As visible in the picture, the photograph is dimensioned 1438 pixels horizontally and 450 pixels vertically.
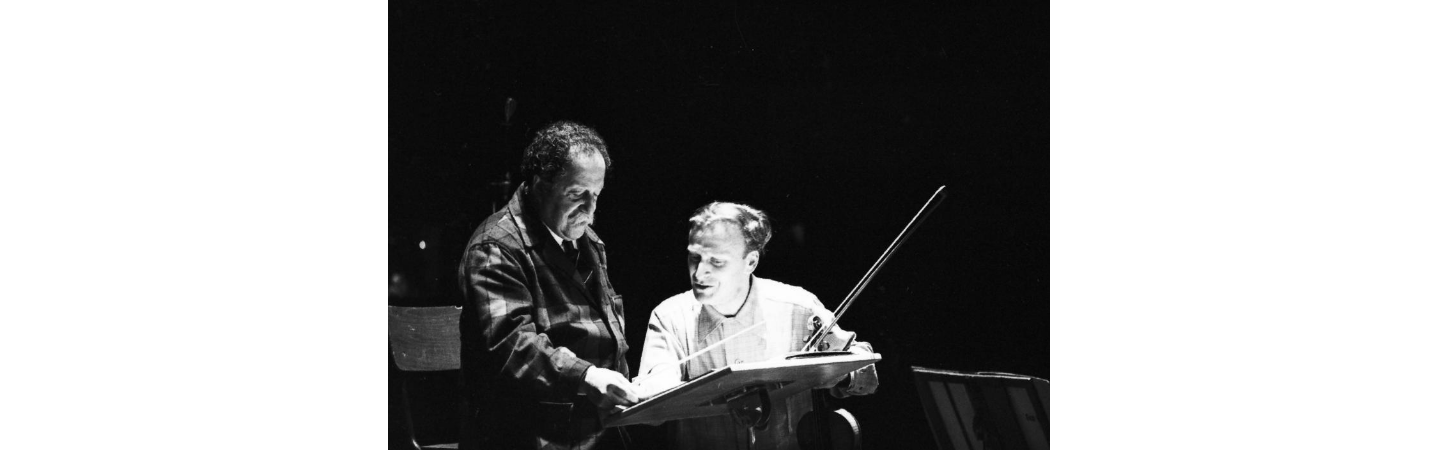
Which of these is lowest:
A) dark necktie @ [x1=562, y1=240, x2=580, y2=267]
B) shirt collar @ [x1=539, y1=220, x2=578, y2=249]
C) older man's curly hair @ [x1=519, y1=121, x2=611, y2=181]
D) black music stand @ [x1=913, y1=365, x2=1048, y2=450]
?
black music stand @ [x1=913, y1=365, x2=1048, y2=450]

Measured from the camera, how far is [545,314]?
322 centimetres

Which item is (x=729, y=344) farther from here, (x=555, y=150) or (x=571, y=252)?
(x=555, y=150)

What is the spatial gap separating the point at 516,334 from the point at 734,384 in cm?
56

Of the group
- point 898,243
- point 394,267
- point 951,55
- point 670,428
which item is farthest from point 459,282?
point 951,55

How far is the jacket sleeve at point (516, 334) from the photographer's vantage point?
10.5ft

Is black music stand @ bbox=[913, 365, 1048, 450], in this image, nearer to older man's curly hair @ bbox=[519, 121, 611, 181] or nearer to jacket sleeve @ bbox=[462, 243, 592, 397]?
jacket sleeve @ bbox=[462, 243, 592, 397]

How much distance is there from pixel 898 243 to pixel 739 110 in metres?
0.53

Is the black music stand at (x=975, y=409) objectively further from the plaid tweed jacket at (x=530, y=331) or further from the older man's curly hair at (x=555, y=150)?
the older man's curly hair at (x=555, y=150)

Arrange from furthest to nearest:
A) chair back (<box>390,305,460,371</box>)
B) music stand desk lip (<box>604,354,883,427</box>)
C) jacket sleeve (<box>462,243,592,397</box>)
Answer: chair back (<box>390,305,460,371</box>)
jacket sleeve (<box>462,243,592,397</box>)
music stand desk lip (<box>604,354,883,427</box>)

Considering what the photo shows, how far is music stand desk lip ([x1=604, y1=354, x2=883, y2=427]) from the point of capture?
120 inches

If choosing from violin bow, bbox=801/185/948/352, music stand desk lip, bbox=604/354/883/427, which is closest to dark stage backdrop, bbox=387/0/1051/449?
violin bow, bbox=801/185/948/352

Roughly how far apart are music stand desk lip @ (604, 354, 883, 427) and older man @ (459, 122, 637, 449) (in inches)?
2.9

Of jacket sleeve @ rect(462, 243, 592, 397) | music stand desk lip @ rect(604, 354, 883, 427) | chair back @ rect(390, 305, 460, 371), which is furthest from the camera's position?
chair back @ rect(390, 305, 460, 371)

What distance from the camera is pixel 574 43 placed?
11.1ft
